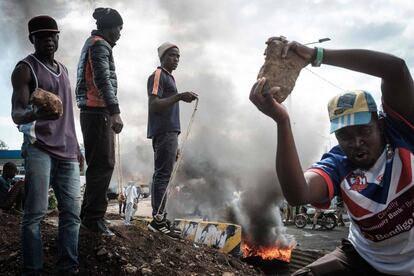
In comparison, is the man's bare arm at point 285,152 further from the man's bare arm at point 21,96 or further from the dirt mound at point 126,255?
the dirt mound at point 126,255

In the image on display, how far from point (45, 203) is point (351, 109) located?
2.54 metres

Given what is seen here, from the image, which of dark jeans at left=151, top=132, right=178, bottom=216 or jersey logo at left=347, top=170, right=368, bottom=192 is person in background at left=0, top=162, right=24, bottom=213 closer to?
dark jeans at left=151, top=132, right=178, bottom=216

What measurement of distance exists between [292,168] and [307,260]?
11.1m

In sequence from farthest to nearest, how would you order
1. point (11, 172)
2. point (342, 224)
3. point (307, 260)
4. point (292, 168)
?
1. point (342, 224)
2. point (307, 260)
3. point (11, 172)
4. point (292, 168)

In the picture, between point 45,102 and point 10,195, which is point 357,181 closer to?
point 45,102

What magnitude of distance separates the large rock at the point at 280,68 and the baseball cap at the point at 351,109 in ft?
1.05

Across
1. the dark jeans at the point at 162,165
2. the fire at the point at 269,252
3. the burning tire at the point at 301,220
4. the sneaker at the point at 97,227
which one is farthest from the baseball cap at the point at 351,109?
the burning tire at the point at 301,220

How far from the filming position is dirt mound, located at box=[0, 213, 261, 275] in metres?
3.72

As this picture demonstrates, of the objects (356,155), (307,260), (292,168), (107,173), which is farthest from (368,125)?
(307,260)

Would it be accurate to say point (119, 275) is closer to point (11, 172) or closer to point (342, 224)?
point (11, 172)

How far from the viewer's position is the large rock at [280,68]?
223 cm

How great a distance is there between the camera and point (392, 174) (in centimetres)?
224

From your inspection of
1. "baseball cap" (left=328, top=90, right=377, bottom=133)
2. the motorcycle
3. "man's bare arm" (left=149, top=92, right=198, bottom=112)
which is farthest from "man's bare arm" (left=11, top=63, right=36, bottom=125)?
the motorcycle

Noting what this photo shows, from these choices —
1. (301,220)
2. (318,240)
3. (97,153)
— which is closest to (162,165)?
(97,153)
